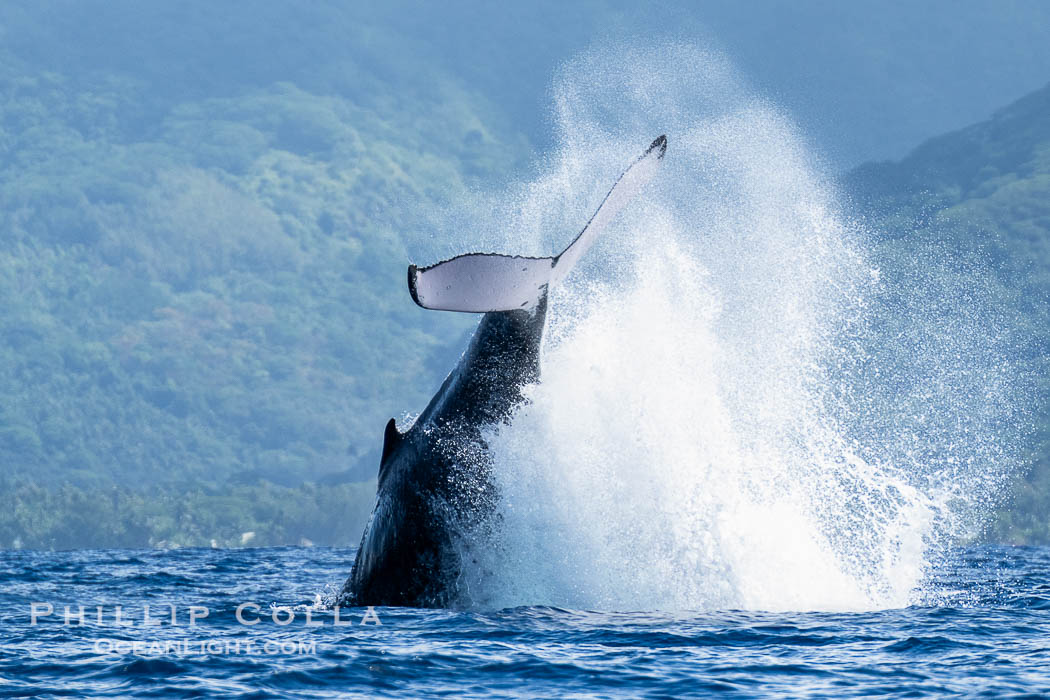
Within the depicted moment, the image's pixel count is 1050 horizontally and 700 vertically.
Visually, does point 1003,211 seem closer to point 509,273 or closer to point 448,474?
point 448,474

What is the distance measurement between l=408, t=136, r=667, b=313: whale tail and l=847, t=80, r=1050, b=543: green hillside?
3481 inches

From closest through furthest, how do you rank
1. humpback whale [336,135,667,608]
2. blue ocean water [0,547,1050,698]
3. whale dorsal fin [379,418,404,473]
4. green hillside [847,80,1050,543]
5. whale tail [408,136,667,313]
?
blue ocean water [0,547,1050,698]
whale tail [408,136,667,313]
humpback whale [336,135,667,608]
whale dorsal fin [379,418,404,473]
green hillside [847,80,1050,543]

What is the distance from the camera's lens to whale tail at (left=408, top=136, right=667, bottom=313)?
10.0 m

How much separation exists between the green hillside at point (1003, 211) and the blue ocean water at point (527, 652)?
86629mm

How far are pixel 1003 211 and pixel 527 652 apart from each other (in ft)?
443

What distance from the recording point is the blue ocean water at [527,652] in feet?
31.4

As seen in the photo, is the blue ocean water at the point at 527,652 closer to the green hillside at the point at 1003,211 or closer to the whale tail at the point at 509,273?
the whale tail at the point at 509,273

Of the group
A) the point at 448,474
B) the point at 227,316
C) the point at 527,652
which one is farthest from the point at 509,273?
the point at 227,316

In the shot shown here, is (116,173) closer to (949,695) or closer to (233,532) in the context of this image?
(233,532)

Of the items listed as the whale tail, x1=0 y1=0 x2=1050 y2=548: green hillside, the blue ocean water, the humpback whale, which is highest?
x1=0 y1=0 x2=1050 y2=548: green hillside

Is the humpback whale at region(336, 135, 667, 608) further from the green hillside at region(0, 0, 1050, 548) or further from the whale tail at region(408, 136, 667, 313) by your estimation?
the green hillside at region(0, 0, 1050, 548)

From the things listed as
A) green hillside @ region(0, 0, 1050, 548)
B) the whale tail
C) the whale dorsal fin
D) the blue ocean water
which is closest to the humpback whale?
the whale dorsal fin

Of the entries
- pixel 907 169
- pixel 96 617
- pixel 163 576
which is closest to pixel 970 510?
pixel 907 169

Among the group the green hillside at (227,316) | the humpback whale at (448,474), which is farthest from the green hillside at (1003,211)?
the humpback whale at (448,474)
